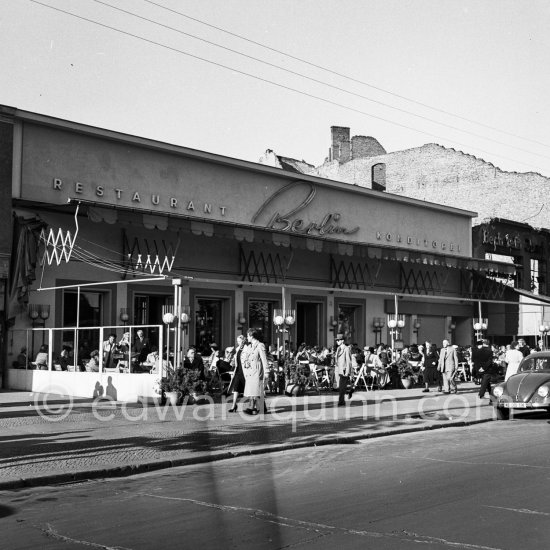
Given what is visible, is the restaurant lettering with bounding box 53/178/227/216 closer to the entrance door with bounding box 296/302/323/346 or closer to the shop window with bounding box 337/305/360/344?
the entrance door with bounding box 296/302/323/346

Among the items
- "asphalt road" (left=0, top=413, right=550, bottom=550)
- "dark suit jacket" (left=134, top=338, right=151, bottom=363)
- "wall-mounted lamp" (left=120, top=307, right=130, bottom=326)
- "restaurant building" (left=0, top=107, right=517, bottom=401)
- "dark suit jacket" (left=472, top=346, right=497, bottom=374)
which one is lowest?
A: "asphalt road" (left=0, top=413, right=550, bottom=550)

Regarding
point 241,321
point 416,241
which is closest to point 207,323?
point 241,321

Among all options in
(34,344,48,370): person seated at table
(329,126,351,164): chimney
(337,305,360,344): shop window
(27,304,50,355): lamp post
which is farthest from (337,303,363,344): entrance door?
(329,126,351,164): chimney

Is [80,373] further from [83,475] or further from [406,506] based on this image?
[406,506]

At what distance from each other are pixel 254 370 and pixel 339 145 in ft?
119

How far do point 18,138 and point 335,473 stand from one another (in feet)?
54.0

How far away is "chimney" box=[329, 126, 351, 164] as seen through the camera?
50438 mm

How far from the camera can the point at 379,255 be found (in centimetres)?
3000

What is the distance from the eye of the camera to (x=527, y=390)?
1620 centimetres

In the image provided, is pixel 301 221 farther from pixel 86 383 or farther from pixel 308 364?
pixel 86 383

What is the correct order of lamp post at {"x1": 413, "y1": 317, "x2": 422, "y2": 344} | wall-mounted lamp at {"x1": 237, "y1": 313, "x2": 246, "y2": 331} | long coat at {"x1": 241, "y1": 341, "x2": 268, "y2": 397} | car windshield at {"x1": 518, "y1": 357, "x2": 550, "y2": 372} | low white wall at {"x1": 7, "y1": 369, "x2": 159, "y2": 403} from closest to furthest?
long coat at {"x1": 241, "y1": 341, "x2": 268, "y2": 397} < car windshield at {"x1": 518, "y1": 357, "x2": 550, "y2": 372} < low white wall at {"x1": 7, "y1": 369, "x2": 159, "y2": 403} < wall-mounted lamp at {"x1": 237, "y1": 313, "x2": 246, "y2": 331} < lamp post at {"x1": 413, "y1": 317, "x2": 422, "y2": 344}

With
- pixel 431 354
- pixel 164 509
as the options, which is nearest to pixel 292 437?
pixel 164 509

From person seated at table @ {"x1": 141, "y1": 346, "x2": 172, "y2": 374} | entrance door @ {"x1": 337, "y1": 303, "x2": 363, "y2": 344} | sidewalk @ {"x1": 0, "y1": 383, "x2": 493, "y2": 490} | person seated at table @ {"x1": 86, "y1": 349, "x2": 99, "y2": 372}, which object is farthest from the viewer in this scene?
entrance door @ {"x1": 337, "y1": 303, "x2": 363, "y2": 344}

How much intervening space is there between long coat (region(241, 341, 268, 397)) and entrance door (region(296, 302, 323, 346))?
15016 millimetres
